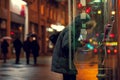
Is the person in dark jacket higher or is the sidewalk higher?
→ the person in dark jacket

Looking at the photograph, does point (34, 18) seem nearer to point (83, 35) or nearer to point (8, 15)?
point (8, 15)

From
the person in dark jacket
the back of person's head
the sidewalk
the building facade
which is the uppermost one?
the building facade

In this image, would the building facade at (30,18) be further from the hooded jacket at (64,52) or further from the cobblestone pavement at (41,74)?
the hooded jacket at (64,52)

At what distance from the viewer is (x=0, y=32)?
31859mm

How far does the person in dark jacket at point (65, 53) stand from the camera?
6277 millimetres

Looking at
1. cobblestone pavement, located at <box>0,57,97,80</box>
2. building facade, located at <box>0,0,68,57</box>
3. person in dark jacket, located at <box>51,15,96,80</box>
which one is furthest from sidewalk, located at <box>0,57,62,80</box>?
person in dark jacket, located at <box>51,15,96,80</box>

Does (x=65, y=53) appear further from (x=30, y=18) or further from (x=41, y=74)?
(x=30, y=18)

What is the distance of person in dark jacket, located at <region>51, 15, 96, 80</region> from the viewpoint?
6.28 m

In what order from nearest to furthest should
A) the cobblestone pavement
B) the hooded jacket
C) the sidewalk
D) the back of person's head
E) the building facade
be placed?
the hooded jacket < the back of person's head < the cobblestone pavement < the sidewalk < the building facade

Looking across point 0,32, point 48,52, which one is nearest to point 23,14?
point 0,32

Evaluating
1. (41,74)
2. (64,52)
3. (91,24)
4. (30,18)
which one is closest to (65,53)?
(64,52)

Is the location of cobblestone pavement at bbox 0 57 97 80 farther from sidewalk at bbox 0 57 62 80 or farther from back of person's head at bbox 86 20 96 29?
back of person's head at bbox 86 20 96 29

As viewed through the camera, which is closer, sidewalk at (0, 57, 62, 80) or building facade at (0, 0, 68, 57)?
sidewalk at (0, 57, 62, 80)

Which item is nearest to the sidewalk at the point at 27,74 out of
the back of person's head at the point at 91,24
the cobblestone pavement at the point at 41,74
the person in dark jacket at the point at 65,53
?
the cobblestone pavement at the point at 41,74
